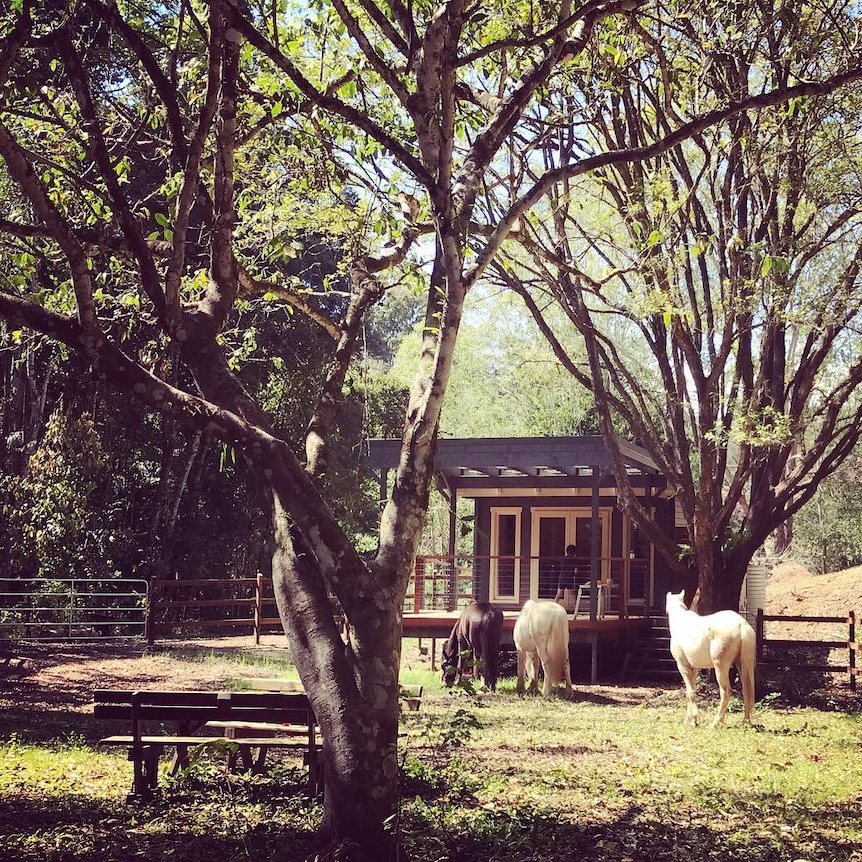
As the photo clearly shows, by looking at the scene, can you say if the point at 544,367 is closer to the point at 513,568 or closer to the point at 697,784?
the point at 513,568

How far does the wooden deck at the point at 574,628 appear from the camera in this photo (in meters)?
20.1

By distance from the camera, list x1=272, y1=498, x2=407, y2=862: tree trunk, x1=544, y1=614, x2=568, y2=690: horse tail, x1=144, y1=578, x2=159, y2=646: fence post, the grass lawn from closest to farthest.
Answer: x1=272, y1=498, x2=407, y2=862: tree trunk, the grass lawn, x1=544, y1=614, x2=568, y2=690: horse tail, x1=144, y1=578, x2=159, y2=646: fence post

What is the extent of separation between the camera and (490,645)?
18.0 metres

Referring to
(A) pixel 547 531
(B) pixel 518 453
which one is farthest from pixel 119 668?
(A) pixel 547 531

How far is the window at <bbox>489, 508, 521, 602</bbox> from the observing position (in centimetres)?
2652

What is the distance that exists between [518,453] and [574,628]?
147 inches

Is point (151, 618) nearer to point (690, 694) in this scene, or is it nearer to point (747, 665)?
point (690, 694)

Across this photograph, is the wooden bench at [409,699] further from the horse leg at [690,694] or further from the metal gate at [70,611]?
the metal gate at [70,611]

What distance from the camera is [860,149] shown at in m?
15.1

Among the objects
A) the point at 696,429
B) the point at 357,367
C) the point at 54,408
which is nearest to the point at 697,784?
the point at 696,429

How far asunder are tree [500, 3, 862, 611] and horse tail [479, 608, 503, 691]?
9.54 feet

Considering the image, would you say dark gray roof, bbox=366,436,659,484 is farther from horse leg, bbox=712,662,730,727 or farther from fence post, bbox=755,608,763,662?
horse leg, bbox=712,662,730,727

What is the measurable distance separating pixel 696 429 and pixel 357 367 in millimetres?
17790

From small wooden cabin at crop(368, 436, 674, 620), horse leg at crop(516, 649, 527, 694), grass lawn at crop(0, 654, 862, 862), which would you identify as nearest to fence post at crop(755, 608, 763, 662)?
small wooden cabin at crop(368, 436, 674, 620)
